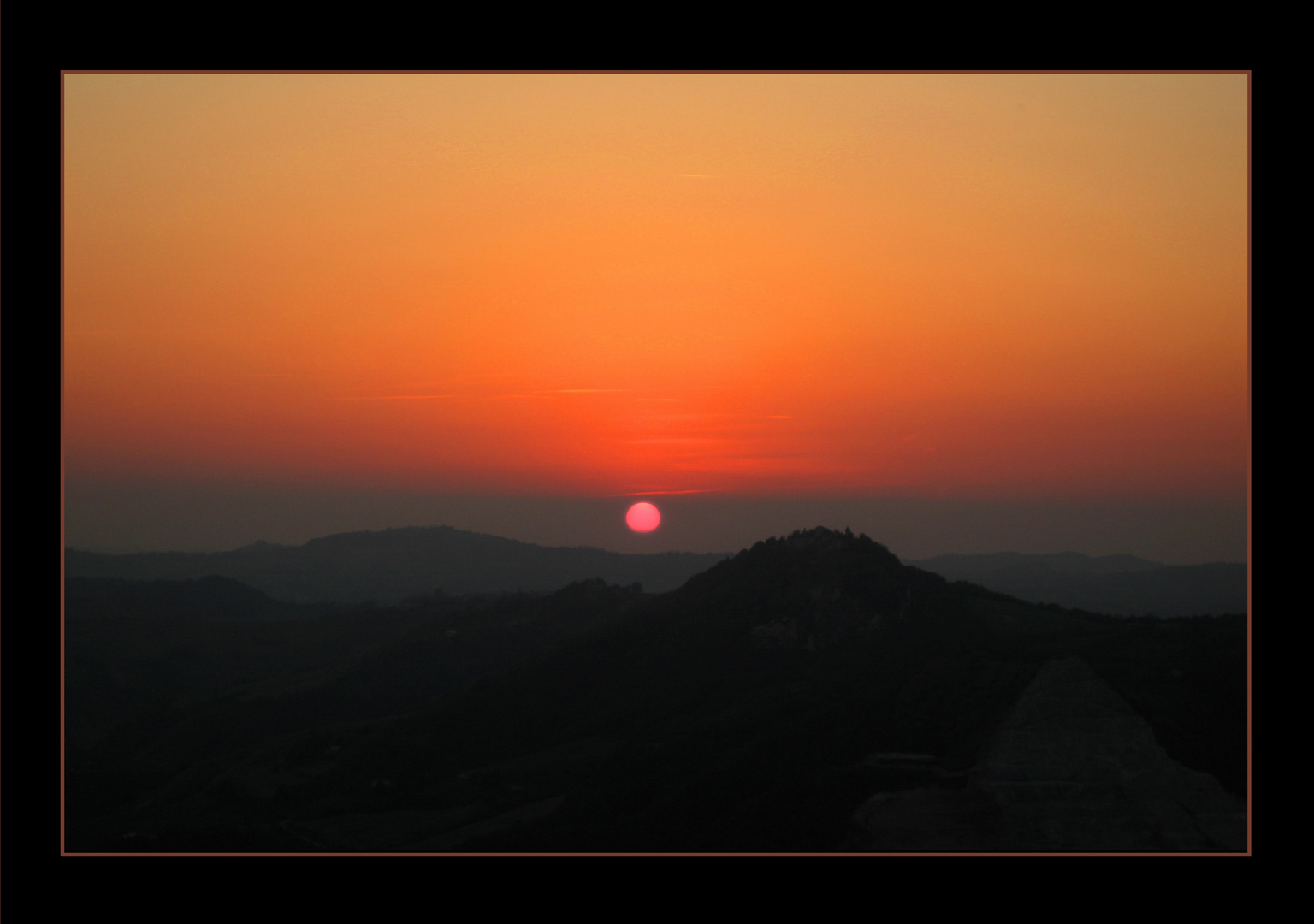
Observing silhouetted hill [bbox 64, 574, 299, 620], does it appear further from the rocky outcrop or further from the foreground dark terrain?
the rocky outcrop

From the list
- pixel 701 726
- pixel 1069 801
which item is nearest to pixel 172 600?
pixel 701 726

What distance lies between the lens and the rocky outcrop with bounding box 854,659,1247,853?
36438 mm

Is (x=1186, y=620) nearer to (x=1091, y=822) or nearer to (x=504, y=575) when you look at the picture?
(x=1091, y=822)

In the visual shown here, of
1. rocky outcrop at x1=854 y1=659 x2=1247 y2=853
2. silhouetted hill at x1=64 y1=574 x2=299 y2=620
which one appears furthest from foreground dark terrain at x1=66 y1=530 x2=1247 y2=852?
silhouetted hill at x1=64 y1=574 x2=299 y2=620

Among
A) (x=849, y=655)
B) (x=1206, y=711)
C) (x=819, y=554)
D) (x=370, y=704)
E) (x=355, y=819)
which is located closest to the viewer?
(x=1206, y=711)

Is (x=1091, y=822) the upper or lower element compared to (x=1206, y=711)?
lower

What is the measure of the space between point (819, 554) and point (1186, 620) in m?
18.1

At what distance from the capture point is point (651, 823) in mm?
43438

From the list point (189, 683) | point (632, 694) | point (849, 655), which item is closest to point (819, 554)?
point (849, 655)

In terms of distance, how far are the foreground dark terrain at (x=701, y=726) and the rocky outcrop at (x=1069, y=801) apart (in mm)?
92

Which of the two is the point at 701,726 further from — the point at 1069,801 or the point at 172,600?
the point at 172,600

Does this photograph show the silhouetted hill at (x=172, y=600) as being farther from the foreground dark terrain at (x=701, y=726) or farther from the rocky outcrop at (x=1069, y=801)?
the rocky outcrop at (x=1069, y=801)

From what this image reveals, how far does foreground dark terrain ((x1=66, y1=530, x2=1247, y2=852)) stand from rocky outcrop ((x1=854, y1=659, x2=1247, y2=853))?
0.09 metres

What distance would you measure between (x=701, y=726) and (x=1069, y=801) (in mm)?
18948
